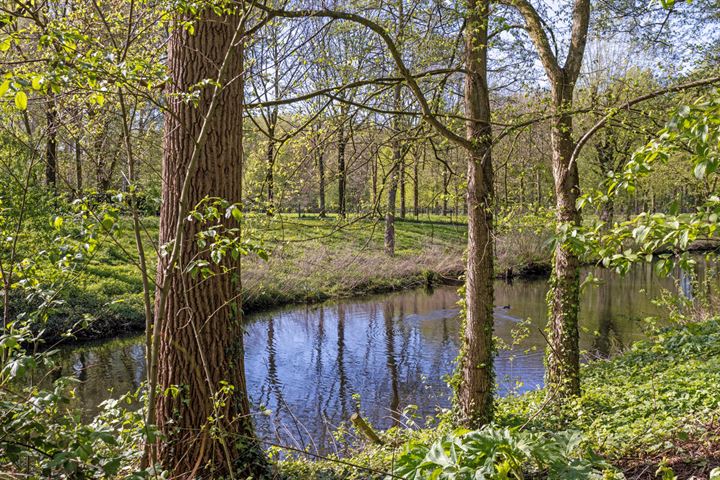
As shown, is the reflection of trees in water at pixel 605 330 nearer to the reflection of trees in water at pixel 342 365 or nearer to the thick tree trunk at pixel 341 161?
the reflection of trees in water at pixel 342 365

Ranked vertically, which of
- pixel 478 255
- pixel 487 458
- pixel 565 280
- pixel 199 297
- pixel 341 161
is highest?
pixel 341 161

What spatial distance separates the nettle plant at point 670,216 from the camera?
6.29 ft

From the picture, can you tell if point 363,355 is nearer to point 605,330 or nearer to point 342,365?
point 342,365

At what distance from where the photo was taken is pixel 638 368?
27.5 ft

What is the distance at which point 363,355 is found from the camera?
12.4 meters

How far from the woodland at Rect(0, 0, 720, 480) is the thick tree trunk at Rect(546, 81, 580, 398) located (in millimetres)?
32

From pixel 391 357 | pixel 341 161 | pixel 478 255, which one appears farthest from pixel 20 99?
pixel 391 357

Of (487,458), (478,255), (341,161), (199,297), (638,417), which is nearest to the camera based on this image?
(487,458)

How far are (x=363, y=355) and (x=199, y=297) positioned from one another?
8573mm

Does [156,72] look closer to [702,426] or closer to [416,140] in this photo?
[416,140]

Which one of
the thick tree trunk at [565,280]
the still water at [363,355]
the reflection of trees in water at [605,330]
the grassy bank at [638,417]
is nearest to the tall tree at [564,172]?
the thick tree trunk at [565,280]

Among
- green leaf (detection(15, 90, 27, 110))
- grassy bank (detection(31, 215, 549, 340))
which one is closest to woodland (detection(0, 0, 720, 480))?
green leaf (detection(15, 90, 27, 110))

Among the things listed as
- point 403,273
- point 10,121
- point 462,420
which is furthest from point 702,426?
point 403,273

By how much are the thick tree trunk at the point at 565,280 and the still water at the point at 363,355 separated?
10.4 inches
